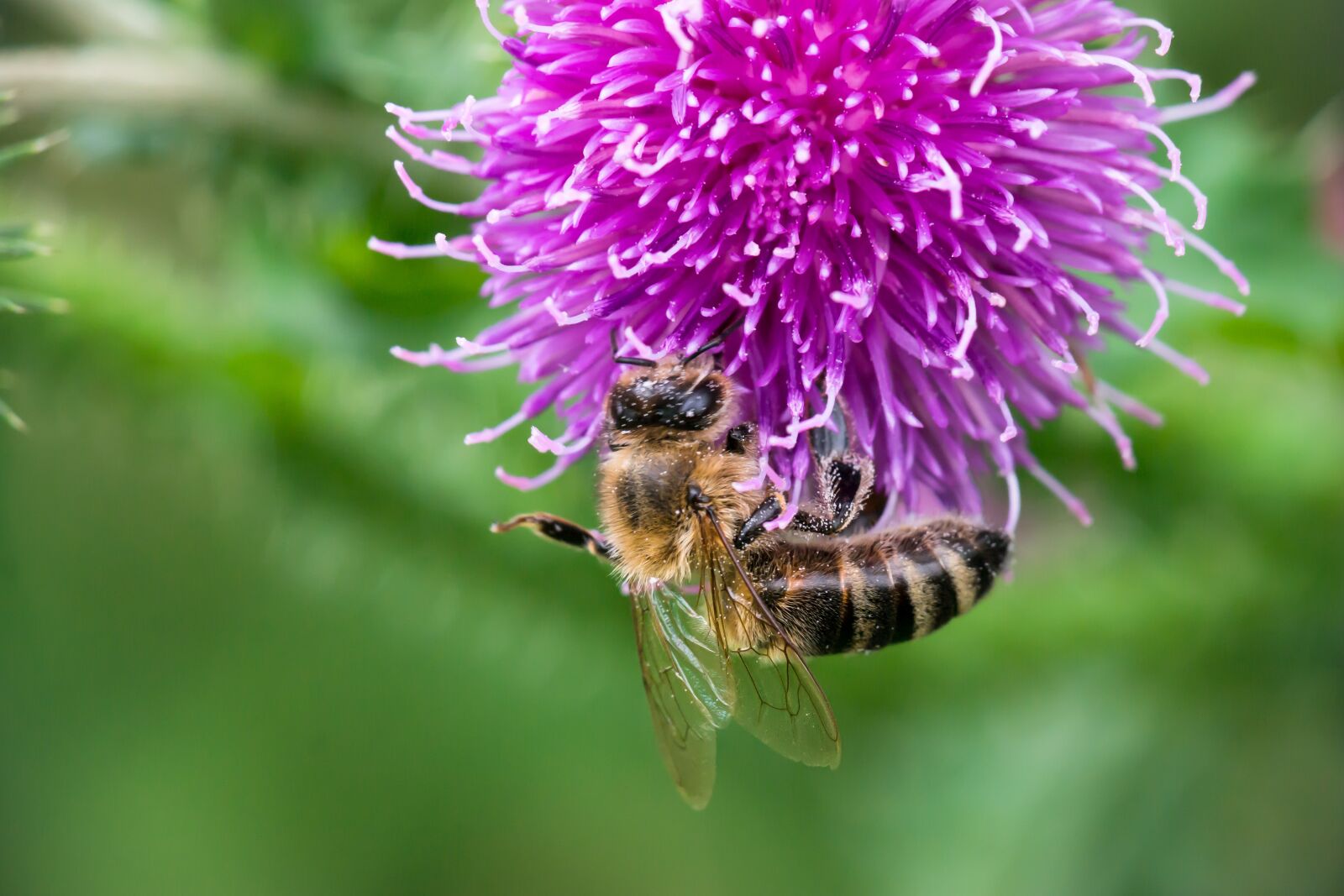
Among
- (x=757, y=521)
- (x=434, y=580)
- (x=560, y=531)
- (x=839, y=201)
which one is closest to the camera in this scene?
(x=839, y=201)

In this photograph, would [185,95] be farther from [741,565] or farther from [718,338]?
[741,565]

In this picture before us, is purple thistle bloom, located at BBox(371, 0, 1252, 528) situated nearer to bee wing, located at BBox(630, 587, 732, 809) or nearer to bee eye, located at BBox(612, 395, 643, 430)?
bee eye, located at BBox(612, 395, 643, 430)

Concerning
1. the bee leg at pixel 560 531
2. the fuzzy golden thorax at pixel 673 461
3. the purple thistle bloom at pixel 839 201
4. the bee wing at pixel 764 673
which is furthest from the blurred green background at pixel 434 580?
the bee wing at pixel 764 673

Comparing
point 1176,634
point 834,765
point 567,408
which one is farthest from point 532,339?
point 1176,634

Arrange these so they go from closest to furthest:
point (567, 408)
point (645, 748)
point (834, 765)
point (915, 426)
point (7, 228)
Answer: point (834, 765), point (915, 426), point (567, 408), point (7, 228), point (645, 748)

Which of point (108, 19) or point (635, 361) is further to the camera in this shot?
point (108, 19)

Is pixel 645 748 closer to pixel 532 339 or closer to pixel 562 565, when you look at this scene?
pixel 562 565

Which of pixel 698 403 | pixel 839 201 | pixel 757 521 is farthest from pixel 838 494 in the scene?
pixel 839 201

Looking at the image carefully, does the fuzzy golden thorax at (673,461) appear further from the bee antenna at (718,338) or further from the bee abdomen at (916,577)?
the bee abdomen at (916,577)
